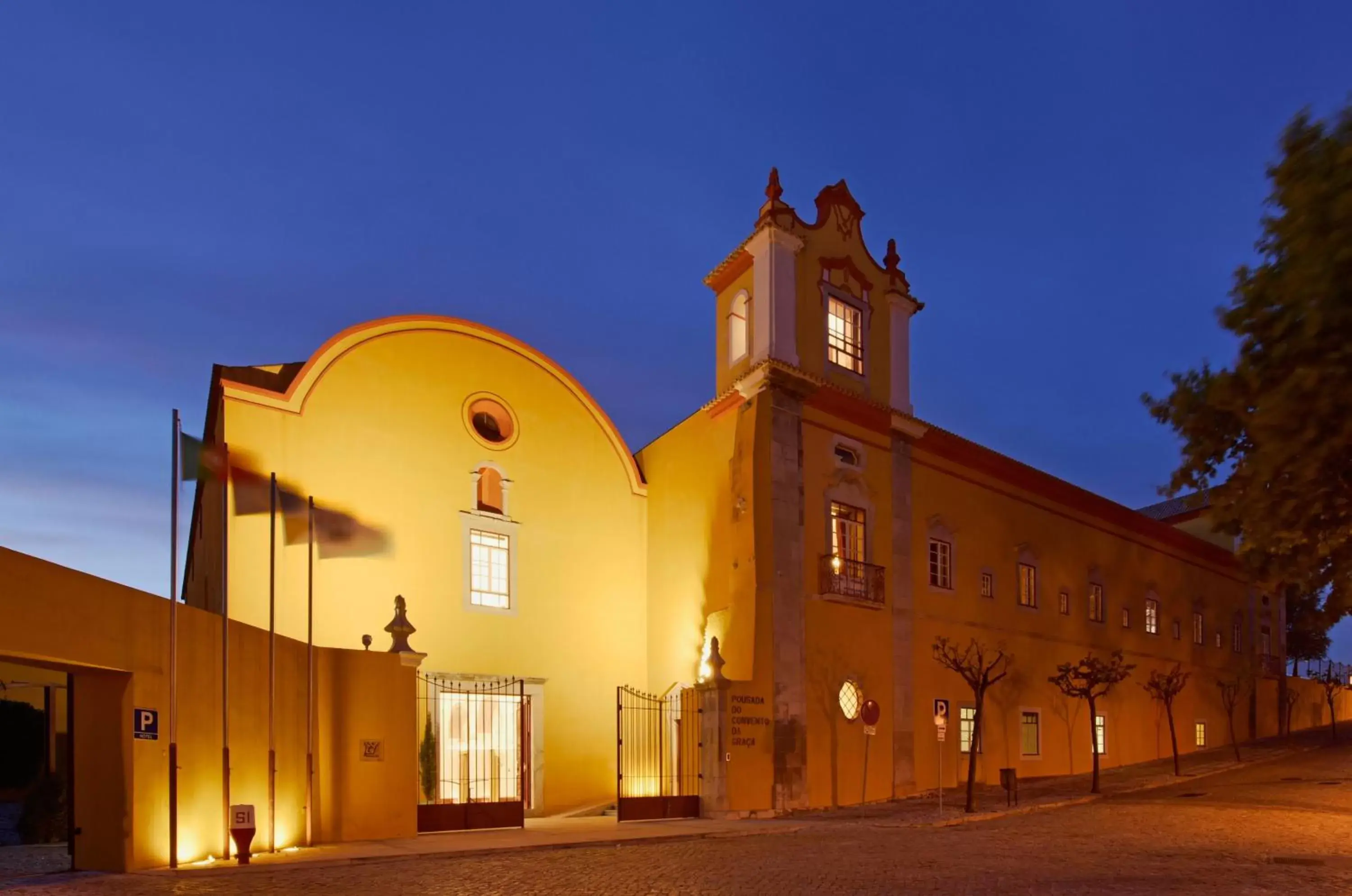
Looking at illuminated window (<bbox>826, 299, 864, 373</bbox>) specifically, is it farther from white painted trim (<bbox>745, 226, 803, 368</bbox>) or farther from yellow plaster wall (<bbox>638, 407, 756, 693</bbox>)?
yellow plaster wall (<bbox>638, 407, 756, 693</bbox>)

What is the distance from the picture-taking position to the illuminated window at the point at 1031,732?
25.7 metres

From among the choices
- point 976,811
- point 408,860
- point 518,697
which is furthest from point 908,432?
point 408,860

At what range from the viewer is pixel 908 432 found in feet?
77.6

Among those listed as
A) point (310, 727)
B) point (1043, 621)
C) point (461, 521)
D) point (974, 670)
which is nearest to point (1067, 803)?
point (974, 670)

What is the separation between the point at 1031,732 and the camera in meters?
26.0

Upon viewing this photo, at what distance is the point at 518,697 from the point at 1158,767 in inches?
701

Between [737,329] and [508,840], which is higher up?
[737,329]

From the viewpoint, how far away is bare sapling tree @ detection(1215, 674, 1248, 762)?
31.3 m

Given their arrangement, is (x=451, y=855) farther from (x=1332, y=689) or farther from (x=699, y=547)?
(x=1332, y=689)

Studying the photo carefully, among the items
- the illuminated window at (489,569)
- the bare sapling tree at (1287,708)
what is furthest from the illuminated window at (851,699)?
the bare sapling tree at (1287,708)

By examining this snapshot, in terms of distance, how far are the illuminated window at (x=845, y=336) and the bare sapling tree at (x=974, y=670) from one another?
6170 mm

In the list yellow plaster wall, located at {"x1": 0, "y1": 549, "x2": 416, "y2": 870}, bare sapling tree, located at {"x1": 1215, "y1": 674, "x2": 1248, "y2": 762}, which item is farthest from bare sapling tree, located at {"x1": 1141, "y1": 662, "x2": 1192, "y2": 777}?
yellow plaster wall, located at {"x1": 0, "y1": 549, "x2": 416, "y2": 870}

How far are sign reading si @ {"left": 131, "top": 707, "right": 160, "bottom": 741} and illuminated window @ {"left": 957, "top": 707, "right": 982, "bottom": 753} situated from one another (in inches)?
665

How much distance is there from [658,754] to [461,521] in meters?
5.74
